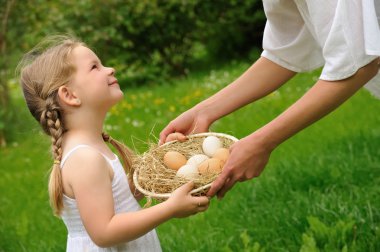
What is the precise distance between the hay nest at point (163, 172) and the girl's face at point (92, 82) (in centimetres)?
27

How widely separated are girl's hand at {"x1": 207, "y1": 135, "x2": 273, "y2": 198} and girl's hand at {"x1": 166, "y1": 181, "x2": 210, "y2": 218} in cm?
10

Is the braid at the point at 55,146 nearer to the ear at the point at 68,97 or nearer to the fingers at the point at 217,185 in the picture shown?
the ear at the point at 68,97

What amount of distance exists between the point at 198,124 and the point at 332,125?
9.97 feet

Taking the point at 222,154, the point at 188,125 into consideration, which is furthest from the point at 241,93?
the point at 222,154

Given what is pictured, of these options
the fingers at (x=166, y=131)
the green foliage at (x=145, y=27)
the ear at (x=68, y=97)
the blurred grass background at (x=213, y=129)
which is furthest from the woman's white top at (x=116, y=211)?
the green foliage at (x=145, y=27)

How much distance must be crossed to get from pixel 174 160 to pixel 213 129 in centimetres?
349

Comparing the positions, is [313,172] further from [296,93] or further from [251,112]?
[296,93]

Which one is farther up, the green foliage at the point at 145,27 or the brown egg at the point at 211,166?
the brown egg at the point at 211,166

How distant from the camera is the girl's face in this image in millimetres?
2197

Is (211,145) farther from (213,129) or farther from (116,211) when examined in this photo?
(213,129)

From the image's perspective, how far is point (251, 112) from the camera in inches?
254

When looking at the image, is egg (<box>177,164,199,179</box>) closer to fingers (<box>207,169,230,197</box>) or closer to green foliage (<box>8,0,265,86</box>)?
fingers (<box>207,169,230,197</box>)

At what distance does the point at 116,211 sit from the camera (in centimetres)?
220

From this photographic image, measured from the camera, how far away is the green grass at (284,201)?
10.6 ft
